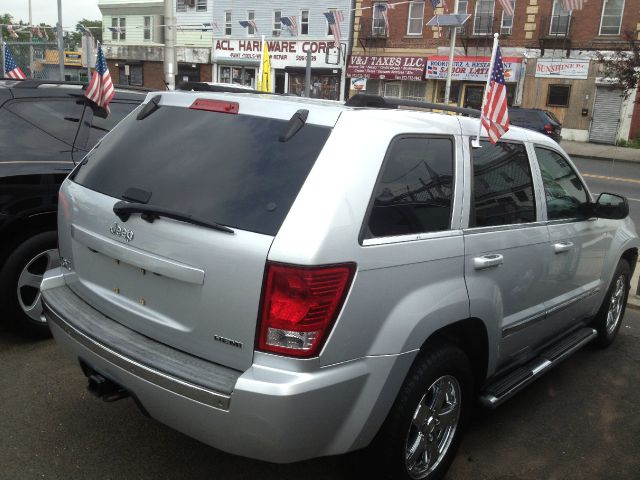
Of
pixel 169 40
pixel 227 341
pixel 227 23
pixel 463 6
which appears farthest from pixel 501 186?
pixel 227 23

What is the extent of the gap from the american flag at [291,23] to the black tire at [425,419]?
3359 cm

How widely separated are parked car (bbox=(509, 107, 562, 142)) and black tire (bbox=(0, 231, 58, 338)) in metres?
18.7

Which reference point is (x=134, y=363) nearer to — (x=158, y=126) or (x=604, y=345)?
(x=158, y=126)

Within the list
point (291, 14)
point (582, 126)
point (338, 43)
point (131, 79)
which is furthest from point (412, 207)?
point (131, 79)

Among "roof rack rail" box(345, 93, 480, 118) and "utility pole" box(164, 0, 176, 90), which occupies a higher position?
"utility pole" box(164, 0, 176, 90)

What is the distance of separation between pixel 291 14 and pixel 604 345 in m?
33.8

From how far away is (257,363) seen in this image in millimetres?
2271

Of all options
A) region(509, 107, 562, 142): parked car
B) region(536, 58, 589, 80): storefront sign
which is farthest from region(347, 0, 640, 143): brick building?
region(509, 107, 562, 142): parked car

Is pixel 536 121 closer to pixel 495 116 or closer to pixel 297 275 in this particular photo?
pixel 495 116

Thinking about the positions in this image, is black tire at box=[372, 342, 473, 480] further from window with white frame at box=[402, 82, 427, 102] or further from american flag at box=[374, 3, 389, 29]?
Result: window with white frame at box=[402, 82, 427, 102]

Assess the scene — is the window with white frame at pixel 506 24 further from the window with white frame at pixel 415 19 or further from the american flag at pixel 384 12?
the american flag at pixel 384 12

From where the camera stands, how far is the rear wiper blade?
2373mm

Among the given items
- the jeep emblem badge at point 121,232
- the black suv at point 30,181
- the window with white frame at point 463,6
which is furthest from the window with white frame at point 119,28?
the jeep emblem badge at point 121,232

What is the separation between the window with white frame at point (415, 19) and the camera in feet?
104
